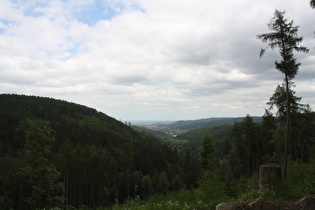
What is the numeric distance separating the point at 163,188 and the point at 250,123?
37003 millimetres

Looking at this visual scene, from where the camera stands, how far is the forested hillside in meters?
17.9

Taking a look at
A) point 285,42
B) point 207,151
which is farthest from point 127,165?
point 285,42

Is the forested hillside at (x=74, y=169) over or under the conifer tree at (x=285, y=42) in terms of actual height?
under

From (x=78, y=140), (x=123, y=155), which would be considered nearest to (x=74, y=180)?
(x=123, y=155)

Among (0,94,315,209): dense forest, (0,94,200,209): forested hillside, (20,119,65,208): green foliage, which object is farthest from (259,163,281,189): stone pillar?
(20,119,65,208): green foliage

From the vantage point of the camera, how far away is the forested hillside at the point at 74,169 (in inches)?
705

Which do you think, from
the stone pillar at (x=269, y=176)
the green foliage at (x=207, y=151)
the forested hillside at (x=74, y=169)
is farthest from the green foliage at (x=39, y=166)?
the green foliage at (x=207, y=151)

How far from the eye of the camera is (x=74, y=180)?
43375 mm

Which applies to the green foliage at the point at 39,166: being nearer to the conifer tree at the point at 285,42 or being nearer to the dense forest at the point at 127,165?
the dense forest at the point at 127,165

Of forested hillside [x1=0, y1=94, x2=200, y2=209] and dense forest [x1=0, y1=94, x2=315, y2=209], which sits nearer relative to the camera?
dense forest [x1=0, y1=94, x2=315, y2=209]

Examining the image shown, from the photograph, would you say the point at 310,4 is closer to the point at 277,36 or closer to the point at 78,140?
the point at 277,36

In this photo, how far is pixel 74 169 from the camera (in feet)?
127

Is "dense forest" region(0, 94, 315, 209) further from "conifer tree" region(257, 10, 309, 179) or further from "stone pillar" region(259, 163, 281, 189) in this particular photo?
"conifer tree" region(257, 10, 309, 179)

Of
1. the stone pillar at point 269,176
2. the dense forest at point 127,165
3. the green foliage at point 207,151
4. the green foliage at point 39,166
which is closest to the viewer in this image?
the stone pillar at point 269,176
